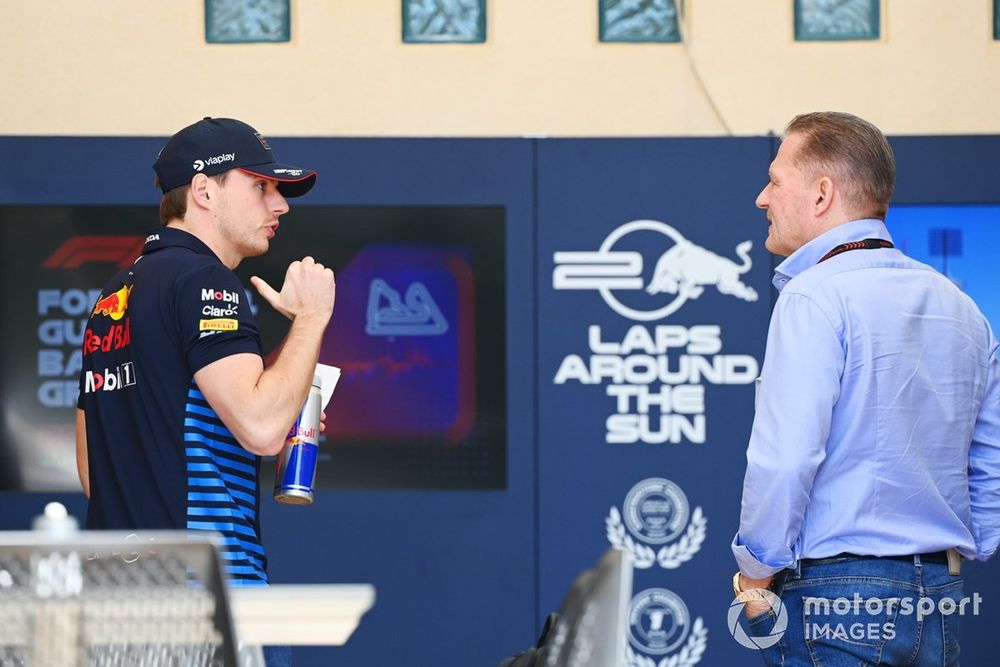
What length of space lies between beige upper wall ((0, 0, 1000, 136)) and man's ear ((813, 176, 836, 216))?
2.72 meters

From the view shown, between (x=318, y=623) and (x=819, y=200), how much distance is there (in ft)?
4.48

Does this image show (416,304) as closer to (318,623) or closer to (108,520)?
(108,520)

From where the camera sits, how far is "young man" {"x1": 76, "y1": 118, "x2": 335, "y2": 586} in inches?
81.4

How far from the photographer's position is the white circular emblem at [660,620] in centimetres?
438

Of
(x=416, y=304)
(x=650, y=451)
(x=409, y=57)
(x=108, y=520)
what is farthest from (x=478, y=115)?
(x=108, y=520)

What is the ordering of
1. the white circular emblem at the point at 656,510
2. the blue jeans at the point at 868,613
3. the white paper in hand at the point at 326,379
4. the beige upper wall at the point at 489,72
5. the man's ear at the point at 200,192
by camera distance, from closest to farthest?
the blue jeans at the point at 868,613
the man's ear at the point at 200,192
the white paper in hand at the point at 326,379
the white circular emblem at the point at 656,510
the beige upper wall at the point at 489,72

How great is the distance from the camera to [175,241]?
2248 millimetres

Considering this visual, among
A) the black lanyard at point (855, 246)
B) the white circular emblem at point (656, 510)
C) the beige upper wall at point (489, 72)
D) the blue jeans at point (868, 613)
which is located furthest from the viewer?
the beige upper wall at point (489, 72)

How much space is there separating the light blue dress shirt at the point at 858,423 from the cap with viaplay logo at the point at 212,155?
96 centimetres

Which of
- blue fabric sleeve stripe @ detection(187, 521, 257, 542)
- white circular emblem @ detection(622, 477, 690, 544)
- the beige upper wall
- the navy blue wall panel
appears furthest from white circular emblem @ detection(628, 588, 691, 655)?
blue fabric sleeve stripe @ detection(187, 521, 257, 542)

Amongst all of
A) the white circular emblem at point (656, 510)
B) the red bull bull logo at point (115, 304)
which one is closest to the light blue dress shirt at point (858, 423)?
the red bull bull logo at point (115, 304)

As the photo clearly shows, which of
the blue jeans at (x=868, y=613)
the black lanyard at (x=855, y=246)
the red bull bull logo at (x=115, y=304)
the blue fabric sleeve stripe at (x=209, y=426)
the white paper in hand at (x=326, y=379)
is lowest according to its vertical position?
the blue jeans at (x=868, y=613)

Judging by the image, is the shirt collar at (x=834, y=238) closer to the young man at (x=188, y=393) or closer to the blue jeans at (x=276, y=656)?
the young man at (x=188, y=393)

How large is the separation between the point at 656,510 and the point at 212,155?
2.49 m
